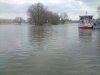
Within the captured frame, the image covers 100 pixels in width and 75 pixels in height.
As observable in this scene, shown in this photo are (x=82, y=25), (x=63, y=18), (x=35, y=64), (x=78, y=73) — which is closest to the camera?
A: (x=78, y=73)

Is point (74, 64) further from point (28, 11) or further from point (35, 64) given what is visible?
point (28, 11)

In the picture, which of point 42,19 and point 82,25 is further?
point 42,19

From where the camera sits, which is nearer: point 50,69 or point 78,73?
point 78,73

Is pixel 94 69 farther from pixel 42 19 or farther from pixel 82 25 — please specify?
pixel 42 19

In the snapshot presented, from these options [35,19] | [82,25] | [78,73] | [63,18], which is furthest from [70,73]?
[63,18]

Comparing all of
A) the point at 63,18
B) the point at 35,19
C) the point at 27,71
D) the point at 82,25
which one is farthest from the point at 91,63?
the point at 63,18

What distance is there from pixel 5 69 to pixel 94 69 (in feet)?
11.6

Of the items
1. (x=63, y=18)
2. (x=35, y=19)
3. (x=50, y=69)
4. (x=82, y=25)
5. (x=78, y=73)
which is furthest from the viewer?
(x=63, y=18)

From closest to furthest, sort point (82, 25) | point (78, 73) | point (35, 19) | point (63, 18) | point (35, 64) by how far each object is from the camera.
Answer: point (78, 73)
point (35, 64)
point (82, 25)
point (35, 19)
point (63, 18)

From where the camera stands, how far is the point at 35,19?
11425 centimetres

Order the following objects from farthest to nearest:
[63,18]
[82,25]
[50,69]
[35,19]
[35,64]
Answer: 1. [63,18]
2. [35,19]
3. [82,25]
4. [35,64]
5. [50,69]

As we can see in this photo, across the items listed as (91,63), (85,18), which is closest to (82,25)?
(85,18)

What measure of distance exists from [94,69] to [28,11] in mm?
108658

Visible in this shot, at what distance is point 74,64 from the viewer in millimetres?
10766
